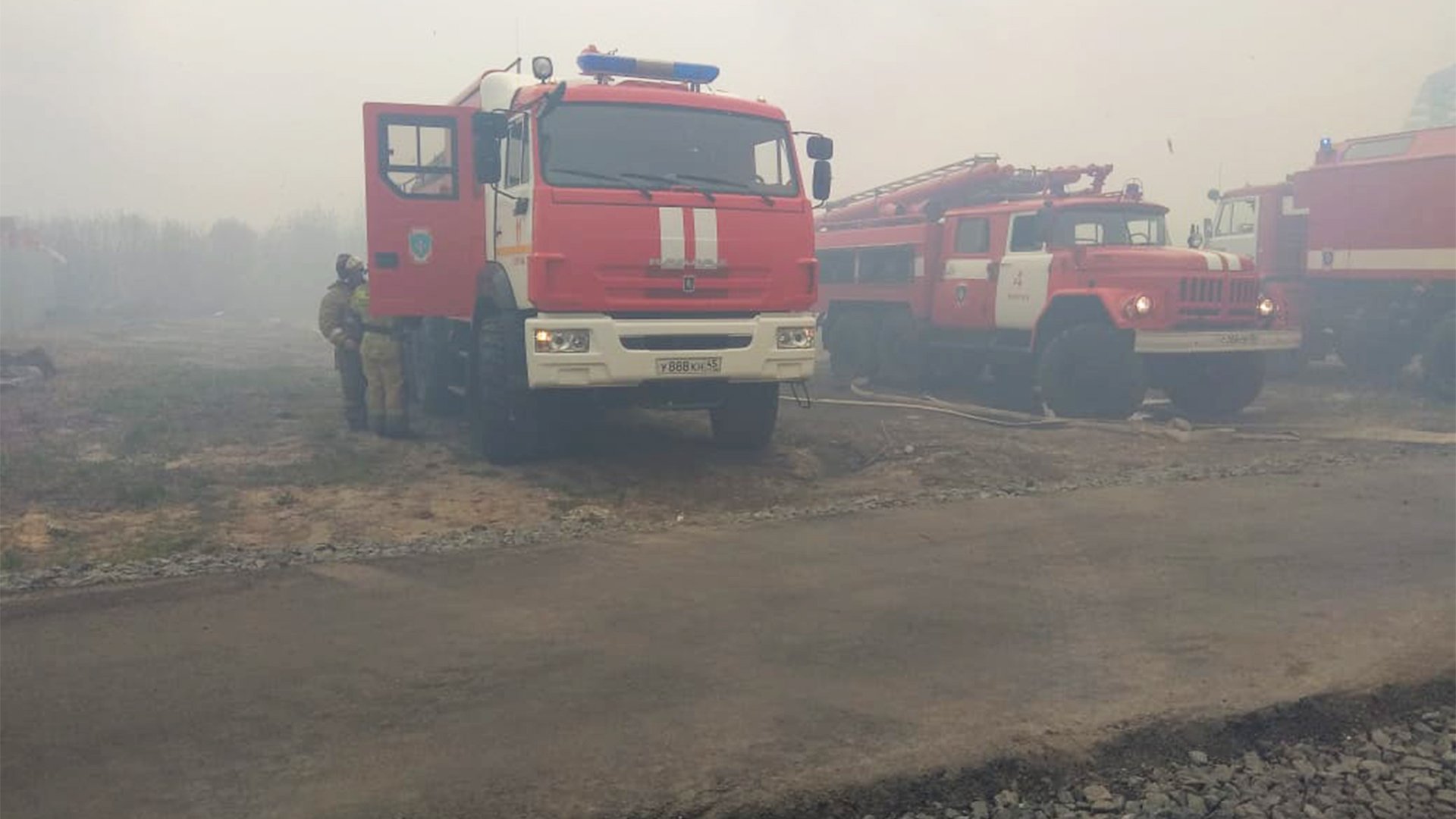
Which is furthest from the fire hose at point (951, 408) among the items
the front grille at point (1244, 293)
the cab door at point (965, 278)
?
the front grille at point (1244, 293)

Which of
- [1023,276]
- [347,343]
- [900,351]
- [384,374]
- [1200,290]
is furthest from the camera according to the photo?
[900,351]

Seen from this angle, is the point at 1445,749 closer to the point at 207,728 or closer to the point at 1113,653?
the point at 1113,653

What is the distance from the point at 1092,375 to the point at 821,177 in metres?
3.62

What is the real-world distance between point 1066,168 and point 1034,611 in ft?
31.9

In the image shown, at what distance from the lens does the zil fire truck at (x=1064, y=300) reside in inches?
402

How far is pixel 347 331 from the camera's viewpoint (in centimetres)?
965

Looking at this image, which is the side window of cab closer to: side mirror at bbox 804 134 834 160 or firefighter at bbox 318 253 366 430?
side mirror at bbox 804 134 834 160

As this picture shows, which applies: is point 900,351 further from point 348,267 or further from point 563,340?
point 563,340

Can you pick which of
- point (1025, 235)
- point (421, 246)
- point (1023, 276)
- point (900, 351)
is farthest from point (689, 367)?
point (900, 351)

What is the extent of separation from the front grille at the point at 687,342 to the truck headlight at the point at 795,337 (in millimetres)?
264

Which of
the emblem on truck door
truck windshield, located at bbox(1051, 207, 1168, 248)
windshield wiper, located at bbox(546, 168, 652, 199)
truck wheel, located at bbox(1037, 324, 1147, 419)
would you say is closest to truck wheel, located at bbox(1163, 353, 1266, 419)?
truck wheel, located at bbox(1037, 324, 1147, 419)

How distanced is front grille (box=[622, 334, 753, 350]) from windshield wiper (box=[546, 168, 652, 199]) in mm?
949

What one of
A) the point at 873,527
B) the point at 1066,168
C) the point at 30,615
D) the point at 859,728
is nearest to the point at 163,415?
the point at 30,615

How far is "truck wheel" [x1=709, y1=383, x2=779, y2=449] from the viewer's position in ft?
27.1
